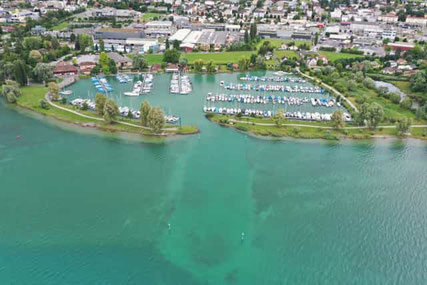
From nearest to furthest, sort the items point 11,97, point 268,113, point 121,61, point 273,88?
point 268,113 < point 11,97 < point 273,88 < point 121,61

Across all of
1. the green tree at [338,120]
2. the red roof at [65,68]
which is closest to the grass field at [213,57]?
the red roof at [65,68]

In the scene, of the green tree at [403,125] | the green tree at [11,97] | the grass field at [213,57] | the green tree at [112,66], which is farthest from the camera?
the grass field at [213,57]

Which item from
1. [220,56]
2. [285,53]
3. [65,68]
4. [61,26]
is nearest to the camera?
[65,68]

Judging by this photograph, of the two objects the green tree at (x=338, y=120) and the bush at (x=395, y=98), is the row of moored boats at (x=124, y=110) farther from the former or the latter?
the bush at (x=395, y=98)

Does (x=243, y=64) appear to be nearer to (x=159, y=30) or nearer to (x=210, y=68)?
(x=210, y=68)

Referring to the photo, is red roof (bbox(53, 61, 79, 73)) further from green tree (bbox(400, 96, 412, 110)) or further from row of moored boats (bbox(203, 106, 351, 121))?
green tree (bbox(400, 96, 412, 110))

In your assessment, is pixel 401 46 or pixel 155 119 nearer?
pixel 155 119

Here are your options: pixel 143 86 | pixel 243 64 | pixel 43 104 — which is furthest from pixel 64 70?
pixel 243 64

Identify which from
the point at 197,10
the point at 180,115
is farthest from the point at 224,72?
the point at 197,10
